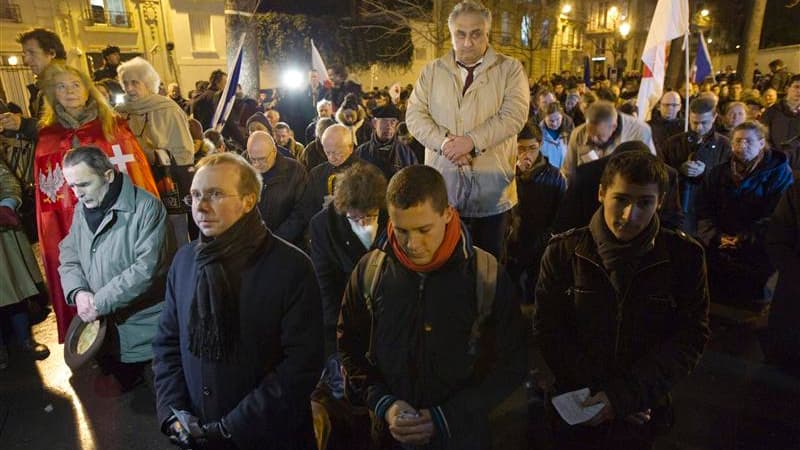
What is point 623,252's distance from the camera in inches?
87.0

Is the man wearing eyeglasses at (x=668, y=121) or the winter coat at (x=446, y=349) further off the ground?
the man wearing eyeglasses at (x=668, y=121)

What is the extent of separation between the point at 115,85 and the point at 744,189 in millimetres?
8754

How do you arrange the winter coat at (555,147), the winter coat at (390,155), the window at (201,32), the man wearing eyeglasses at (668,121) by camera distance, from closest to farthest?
1. the winter coat at (390,155)
2. the winter coat at (555,147)
3. the man wearing eyeglasses at (668,121)
4. the window at (201,32)

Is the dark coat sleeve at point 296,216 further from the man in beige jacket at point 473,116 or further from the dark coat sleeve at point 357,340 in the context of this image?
the dark coat sleeve at point 357,340

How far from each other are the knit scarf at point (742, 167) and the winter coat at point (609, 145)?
A: 0.86 metres

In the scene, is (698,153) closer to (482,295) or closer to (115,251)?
(482,295)

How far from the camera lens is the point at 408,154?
584cm

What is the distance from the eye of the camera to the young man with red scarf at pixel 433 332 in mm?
2080

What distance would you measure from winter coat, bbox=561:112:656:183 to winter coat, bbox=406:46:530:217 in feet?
5.10

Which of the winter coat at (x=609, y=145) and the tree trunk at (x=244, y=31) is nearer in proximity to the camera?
the winter coat at (x=609, y=145)

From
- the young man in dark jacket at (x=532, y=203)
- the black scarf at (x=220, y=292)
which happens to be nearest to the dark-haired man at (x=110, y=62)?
the young man in dark jacket at (x=532, y=203)

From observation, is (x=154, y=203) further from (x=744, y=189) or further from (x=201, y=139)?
(x=744, y=189)

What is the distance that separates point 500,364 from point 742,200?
4.11 metres

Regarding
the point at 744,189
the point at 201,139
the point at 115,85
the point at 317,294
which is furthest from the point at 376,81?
the point at 317,294
